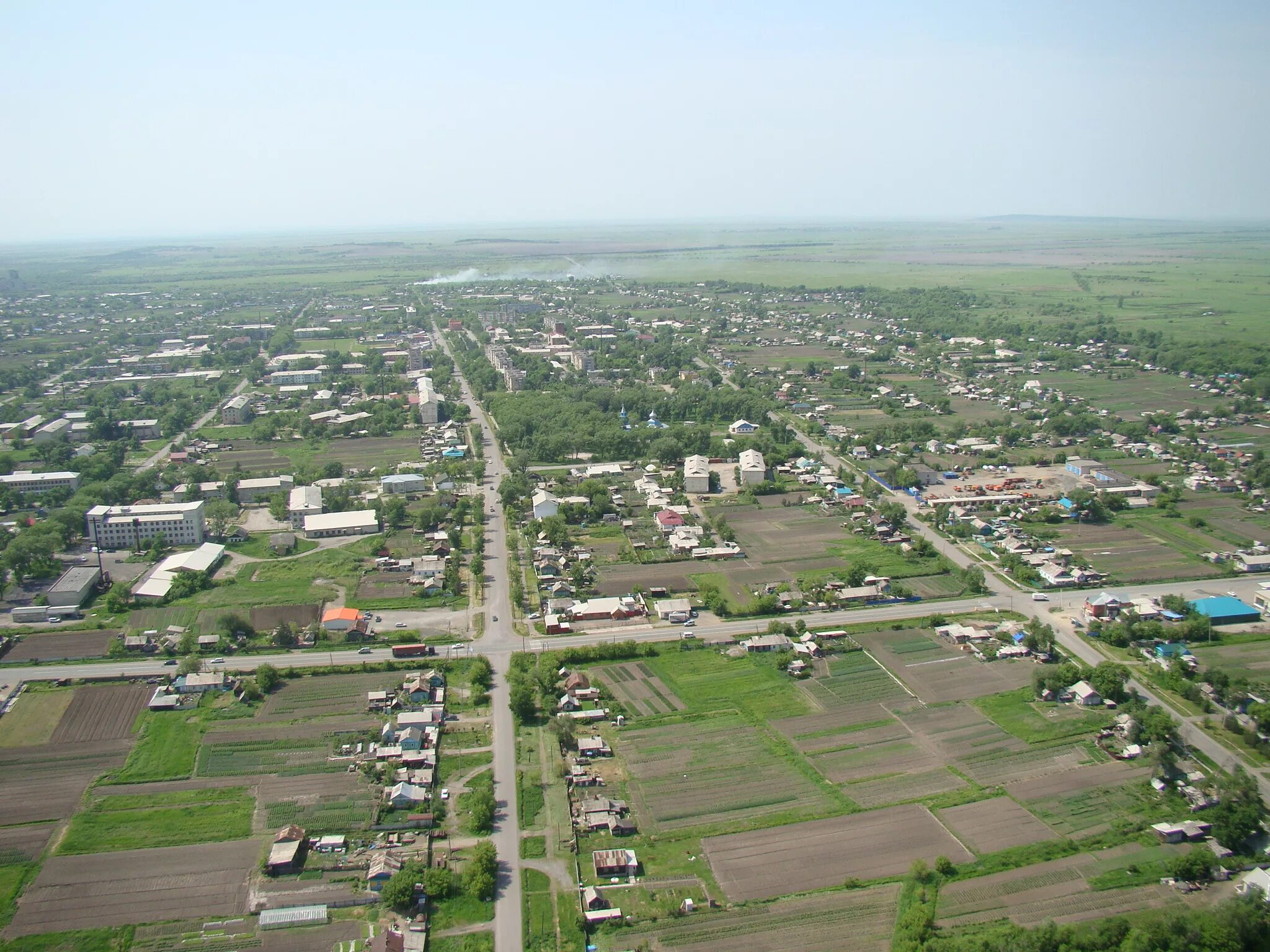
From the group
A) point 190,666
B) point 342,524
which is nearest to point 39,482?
point 342,524

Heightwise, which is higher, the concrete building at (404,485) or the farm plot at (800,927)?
the concrete building at (404,485)

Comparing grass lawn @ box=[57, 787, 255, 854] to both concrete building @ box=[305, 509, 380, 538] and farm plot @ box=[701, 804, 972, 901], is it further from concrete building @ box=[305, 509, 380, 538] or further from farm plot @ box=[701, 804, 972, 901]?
concrete building @ box=[305, 509, 380, 538]

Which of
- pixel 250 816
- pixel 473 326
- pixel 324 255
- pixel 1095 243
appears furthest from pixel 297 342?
pixel 1095 243

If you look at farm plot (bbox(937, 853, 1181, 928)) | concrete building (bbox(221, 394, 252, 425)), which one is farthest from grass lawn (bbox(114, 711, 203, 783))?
concrete building (bbox(221, 394, 252, 425))

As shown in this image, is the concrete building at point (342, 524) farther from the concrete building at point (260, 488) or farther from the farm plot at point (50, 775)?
the farm plot at point (50, 775)

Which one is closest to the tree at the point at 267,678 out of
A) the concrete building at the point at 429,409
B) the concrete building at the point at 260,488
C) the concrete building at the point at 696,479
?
the concrete building at the point at 260,488

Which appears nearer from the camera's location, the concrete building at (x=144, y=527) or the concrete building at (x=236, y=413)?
the concrete building at (x=144, y=527)
